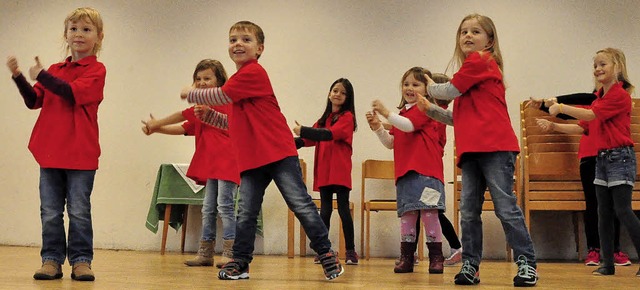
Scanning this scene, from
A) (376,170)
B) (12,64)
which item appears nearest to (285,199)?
(12,64)

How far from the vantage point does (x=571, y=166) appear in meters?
5.81

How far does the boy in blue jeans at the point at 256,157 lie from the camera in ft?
10.7

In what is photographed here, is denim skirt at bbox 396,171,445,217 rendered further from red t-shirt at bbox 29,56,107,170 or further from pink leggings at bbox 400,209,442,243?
red t-shirt at bbox 29,56,107,170

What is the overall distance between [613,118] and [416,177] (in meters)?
1.17

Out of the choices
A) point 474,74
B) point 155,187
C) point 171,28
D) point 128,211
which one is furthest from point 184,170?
point 474,74

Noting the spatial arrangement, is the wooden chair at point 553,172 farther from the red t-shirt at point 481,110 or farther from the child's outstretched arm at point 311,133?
the red t-shirt at point 481,110

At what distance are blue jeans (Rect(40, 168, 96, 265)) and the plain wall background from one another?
3270 millimetres

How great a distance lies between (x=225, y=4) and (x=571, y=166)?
3.21 metres

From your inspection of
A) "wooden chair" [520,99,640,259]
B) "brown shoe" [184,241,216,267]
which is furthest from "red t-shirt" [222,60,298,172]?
"wooden chair" [520,99,640,259]

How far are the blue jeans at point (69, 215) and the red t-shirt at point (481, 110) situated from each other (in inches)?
62.3

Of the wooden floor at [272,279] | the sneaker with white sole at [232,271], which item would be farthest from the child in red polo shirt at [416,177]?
the sneaker with white sole at [232,271]

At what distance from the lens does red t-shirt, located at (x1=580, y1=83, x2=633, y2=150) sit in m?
4.09

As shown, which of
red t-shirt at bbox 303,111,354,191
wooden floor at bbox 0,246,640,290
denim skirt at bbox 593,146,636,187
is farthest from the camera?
red t-shirt at bbox 303,111,354,191

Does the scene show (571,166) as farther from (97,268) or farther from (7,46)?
(7,46)
